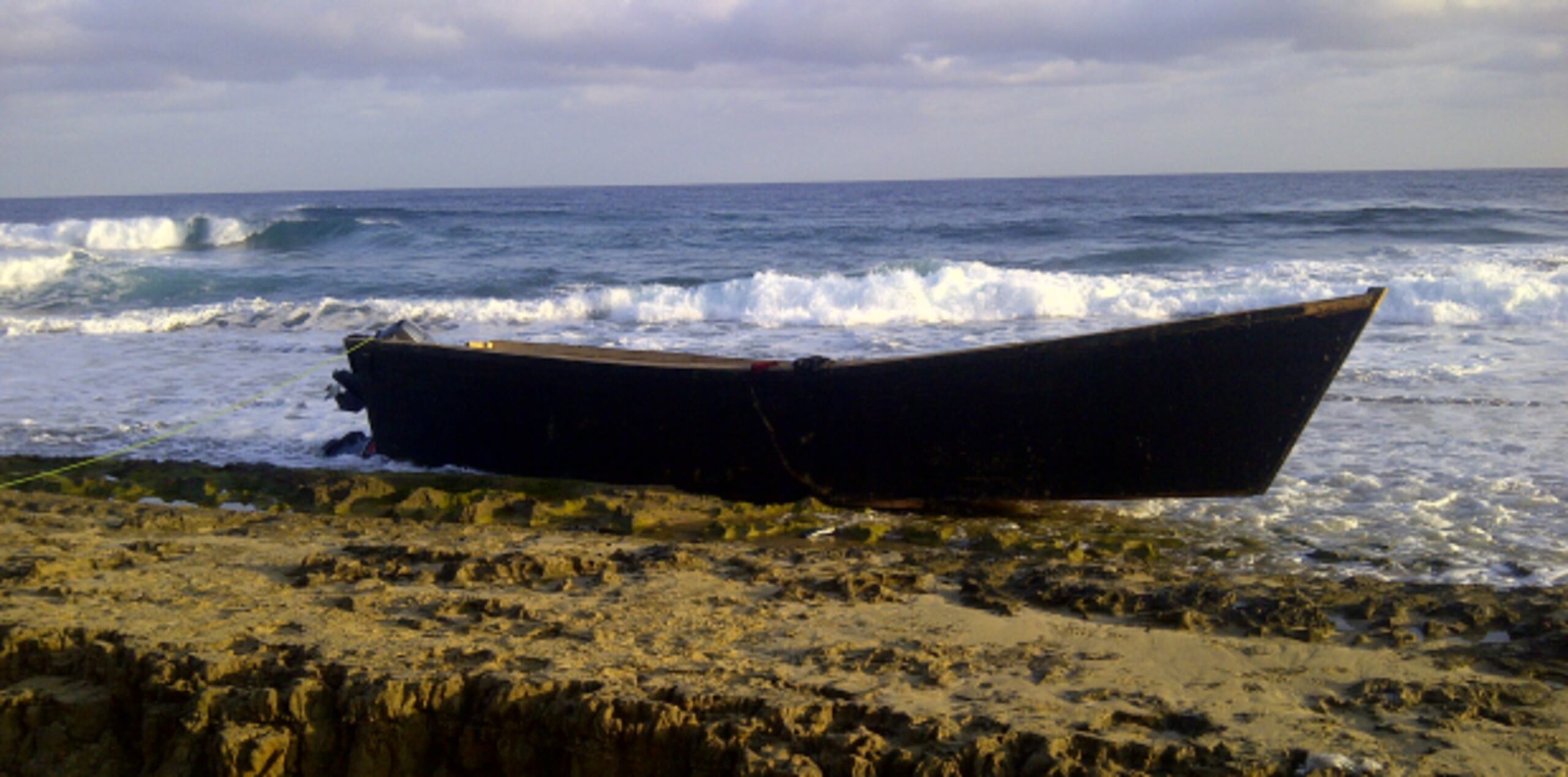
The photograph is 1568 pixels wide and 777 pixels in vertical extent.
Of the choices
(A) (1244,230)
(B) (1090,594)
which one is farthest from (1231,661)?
(A) (1244,230)

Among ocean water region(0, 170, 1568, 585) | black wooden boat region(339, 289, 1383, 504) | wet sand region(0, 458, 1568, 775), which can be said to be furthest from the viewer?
ocean water region(0, 170, 1568, 585)

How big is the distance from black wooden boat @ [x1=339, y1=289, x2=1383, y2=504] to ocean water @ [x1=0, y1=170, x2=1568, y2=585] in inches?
26.7

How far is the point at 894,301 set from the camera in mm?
17000

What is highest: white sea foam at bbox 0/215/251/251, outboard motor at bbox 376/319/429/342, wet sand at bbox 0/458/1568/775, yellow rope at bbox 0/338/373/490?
white sea foam at bbox 0/215/251/251

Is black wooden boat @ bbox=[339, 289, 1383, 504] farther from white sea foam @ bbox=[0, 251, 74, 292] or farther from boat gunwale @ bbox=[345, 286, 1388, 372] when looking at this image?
white sea foam @ bbox=[0, 251, 74, 292]

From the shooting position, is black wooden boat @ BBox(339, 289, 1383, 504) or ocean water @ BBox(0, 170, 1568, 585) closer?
black wooden boat @ BBox(339, 289, 1383, 504)

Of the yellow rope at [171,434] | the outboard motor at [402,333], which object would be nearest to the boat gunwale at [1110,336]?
the outboard motor at [402,333]

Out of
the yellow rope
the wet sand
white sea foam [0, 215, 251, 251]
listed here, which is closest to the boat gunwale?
the wet sand

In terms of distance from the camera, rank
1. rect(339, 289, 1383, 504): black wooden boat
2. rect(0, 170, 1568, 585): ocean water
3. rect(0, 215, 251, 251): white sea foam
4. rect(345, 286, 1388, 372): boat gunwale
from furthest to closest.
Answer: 1. rect(0, 215, 251, 251): white sea foam
2. rect(0, 170, 1568, 585): ocean water
3. rect(339, 289, 1383, 504): black wooden boat
4. rect(345, 286, 1388, 372): boat gunwale

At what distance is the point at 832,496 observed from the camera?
19.9ft

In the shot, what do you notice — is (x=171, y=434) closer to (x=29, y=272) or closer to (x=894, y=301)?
(x=894, y=301)

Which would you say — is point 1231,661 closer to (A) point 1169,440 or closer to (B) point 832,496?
(A) point 1169,440

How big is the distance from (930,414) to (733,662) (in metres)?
2.67

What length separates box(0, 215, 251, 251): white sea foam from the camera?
3291 centimetres
